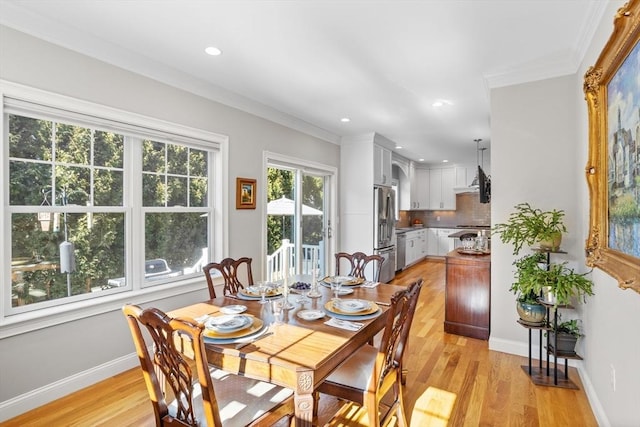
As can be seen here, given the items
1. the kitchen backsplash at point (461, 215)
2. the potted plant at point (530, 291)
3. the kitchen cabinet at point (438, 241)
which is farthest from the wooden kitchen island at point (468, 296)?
the kitchen cabinet at point (438, 241)

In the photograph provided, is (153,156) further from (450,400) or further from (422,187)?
(422,187)

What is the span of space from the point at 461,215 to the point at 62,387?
8894 mm

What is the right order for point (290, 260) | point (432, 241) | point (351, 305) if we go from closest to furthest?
point (351, 305)
point (290, 260)
point (432, 241)

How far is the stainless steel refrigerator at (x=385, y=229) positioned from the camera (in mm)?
5633

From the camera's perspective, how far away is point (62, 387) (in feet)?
7.75

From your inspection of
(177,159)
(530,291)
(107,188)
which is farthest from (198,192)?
(530,291)

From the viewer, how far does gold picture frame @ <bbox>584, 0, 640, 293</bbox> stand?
1434 millimetres

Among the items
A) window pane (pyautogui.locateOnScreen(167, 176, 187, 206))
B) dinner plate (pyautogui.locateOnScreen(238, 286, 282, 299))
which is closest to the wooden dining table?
dinner plate (pyautogui.locateOnScreen(238, 286, 282, 299))

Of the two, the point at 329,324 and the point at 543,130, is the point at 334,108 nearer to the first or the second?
the point at 543,130

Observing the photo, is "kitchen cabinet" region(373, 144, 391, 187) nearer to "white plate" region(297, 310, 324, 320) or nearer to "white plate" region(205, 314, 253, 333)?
"white plate" region(297, 310, 324, 320)

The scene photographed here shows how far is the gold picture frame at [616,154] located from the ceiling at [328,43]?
64cm

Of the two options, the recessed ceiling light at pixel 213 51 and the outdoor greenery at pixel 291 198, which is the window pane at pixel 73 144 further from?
the outdoor greenery at pixel 291 198

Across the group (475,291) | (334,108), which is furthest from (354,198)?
(475,291)

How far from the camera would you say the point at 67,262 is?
248cm
